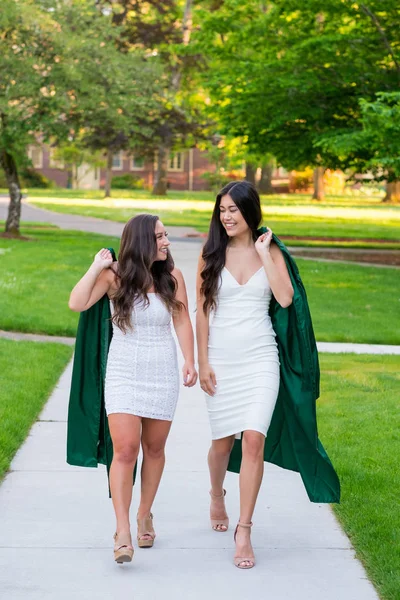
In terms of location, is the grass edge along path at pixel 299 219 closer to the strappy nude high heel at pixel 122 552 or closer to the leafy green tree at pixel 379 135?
the leafy green tree at pixel 379 135

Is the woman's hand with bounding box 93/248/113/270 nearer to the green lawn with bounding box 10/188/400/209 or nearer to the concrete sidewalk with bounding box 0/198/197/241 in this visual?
the concrete sidewalk with bounding box 0/198/197/241

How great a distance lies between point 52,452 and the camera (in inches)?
280

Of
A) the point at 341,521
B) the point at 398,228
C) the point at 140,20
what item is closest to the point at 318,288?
the point at 341,521

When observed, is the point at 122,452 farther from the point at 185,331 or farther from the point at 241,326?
the point at 241,326

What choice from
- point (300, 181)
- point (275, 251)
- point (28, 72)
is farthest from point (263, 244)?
point (300, 181)

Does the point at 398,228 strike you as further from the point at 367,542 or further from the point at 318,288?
the point at 367,542

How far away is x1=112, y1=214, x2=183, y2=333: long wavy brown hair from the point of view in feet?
Answer: 16.2

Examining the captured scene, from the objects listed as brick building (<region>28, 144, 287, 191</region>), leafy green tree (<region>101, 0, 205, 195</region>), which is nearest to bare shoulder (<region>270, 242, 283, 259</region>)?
leafy green tree (<region>101, 0, 205, 195</region>)

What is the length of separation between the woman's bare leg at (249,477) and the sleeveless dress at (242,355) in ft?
0.22

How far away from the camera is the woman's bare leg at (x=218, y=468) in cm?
532

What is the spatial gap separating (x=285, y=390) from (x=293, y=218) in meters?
34.3

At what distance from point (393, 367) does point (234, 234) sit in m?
5.95

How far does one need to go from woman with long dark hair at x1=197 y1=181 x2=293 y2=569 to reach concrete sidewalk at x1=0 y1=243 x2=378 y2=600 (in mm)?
268

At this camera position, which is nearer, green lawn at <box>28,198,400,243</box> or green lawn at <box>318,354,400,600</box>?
green lawn at <box>318,354,400,600</box>
